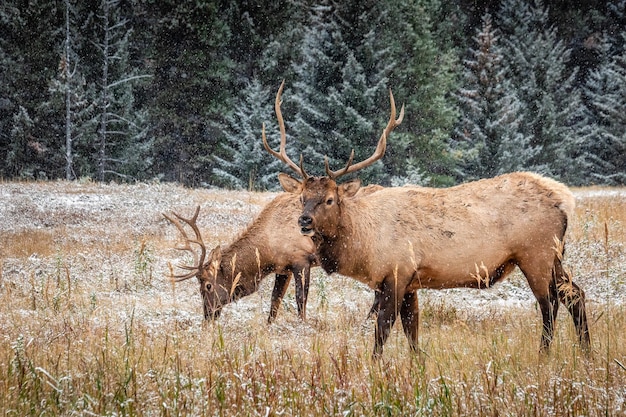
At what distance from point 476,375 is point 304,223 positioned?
2.36 meters

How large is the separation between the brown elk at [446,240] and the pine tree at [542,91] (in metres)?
26.4

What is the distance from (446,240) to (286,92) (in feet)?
87.7

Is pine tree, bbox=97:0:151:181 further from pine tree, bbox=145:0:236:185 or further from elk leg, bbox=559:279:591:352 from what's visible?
elk leg, bbox=559:279:591:352

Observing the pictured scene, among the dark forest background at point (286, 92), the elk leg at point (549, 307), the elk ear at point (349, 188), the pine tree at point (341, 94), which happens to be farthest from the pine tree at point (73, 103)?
the elk leg at point (549, 307)

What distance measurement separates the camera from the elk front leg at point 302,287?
775cm

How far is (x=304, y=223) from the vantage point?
19.4ft

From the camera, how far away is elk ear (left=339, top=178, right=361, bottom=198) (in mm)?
6320

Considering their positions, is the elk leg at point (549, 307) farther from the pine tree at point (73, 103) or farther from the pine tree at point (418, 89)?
the pine tree at point (73, 103)

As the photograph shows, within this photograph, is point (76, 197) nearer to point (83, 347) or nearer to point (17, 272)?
point (17, 272)

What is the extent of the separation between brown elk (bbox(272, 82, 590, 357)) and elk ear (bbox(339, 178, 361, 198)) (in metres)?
0.07

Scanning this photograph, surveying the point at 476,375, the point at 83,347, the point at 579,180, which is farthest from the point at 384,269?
the point at 579,180

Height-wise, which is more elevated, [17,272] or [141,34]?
[141,34]

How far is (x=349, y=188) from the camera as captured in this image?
636 centimetres

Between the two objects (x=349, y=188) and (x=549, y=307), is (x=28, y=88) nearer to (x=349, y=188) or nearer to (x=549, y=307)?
(x=349, y=188)
